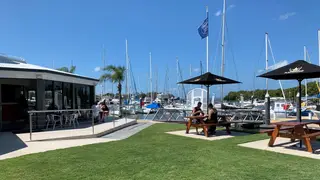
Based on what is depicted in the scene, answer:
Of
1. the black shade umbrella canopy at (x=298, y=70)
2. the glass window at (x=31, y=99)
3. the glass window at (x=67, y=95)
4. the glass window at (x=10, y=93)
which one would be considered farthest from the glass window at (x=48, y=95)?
the black shade umbrella canopy at (x=298, y=70)

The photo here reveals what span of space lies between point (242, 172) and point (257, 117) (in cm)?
921

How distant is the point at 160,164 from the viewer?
564cm

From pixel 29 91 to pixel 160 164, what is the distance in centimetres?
973

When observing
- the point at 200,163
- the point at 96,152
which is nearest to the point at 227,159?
the point at 200,163

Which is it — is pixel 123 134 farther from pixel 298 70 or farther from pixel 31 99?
pixel 298 70

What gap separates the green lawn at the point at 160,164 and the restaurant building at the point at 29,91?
527 cm

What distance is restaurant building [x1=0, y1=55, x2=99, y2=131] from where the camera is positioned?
36.6 ft

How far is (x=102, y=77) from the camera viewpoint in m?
27.9

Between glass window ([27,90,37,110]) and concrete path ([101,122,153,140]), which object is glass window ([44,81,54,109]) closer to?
glass window ([27,90,37,110])

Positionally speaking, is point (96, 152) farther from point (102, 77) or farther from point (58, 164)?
point (102, 77)

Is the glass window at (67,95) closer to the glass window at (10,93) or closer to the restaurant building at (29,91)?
the restaurant building at (29,91)

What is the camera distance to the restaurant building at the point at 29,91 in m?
11.1

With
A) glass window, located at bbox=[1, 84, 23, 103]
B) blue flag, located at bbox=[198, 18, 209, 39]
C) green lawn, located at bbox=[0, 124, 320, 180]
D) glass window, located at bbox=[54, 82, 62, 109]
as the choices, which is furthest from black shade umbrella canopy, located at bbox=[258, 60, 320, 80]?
blue flag, located at bbox=[198, 18, 209, 39]

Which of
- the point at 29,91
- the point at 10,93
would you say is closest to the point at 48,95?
the point at 29,91
